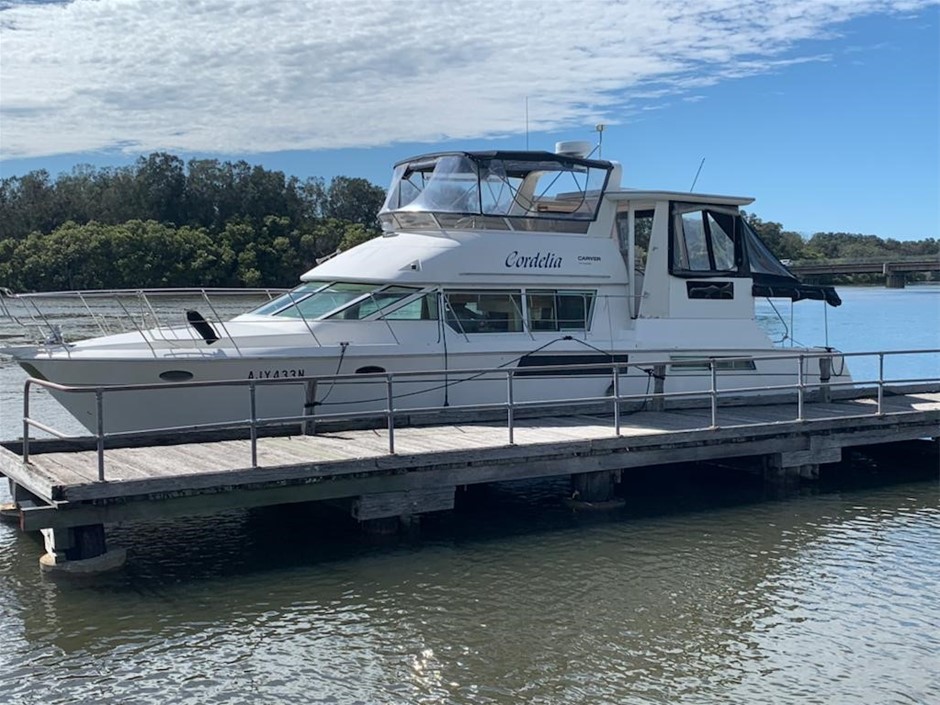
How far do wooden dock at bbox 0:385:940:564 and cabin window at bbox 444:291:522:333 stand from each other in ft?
5.08

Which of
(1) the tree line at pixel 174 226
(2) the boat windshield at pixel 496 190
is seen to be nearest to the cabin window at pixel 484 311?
(2) the boat windshield at pixel 496 190

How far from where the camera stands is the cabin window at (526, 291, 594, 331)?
1434 cm

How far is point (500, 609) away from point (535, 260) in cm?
644

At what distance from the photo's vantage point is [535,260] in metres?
14.3

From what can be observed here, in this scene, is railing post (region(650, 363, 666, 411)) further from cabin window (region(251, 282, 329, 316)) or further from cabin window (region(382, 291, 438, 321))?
cabin window (region(251, 282, 329, 316))

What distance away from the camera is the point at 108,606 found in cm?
889

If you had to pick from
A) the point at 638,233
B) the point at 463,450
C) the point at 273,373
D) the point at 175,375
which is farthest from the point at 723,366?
the point at 175,375

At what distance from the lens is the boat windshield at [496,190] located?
1439 cm

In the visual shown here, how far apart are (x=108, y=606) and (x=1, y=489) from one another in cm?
556

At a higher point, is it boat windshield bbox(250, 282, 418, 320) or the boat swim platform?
boat windshield bbox(250, 282, 418, 320)

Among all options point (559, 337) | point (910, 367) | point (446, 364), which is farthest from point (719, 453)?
point (910, 367)

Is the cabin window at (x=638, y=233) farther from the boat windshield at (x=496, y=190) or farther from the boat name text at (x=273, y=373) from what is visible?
the boat name text at (x=273, y=373)

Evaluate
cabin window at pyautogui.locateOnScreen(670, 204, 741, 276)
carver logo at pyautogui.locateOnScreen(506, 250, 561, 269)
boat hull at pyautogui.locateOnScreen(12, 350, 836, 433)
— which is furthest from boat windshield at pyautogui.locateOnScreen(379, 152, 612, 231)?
boat hull at pyautogui.locateOnScreen(12, 350, 836, 433)

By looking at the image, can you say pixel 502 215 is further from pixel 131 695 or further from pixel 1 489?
pixel 131 695
